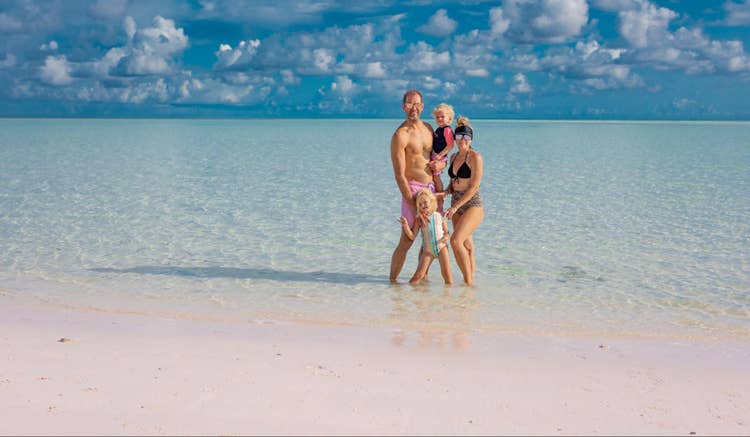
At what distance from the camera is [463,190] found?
7.42 m

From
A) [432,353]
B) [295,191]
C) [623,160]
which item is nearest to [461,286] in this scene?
[432,353]

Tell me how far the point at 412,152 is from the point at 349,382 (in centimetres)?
323

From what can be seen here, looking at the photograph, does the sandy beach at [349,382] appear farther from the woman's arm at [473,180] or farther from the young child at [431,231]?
the woman's arm at [473,180]

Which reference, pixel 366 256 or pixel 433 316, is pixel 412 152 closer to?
pixel 433 316

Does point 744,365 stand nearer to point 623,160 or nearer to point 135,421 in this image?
point 135,421

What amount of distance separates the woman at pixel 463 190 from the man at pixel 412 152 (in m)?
0.27

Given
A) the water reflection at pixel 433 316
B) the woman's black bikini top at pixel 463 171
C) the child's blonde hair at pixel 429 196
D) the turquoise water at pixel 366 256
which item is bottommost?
the turquoise water at pixel 366 256

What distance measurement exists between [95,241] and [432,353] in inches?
273

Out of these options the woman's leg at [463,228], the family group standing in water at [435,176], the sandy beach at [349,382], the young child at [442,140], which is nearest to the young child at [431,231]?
the family group standing in water at [435,176]

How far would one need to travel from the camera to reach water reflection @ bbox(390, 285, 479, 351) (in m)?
5.82

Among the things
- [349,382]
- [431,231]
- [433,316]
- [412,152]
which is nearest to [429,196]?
[431,231]

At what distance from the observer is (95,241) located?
1056 cm

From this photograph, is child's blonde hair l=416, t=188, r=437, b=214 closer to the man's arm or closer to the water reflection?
the man's arm

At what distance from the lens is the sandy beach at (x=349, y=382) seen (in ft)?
12.6
